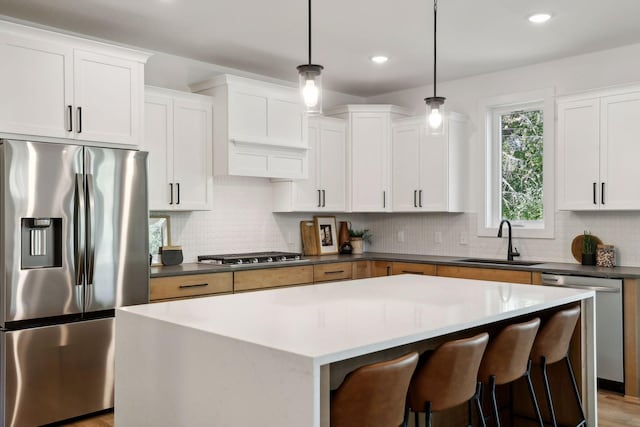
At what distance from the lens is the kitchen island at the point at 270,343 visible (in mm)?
1723

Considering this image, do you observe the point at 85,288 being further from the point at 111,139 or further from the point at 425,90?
the point at 425,90

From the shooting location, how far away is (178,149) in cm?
455

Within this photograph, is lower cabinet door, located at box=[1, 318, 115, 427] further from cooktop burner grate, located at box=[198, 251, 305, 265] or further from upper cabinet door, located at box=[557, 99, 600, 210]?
upper cabinet door, located at box=[557, 99, 600, 210]

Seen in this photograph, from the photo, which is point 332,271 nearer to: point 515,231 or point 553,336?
point 515,231

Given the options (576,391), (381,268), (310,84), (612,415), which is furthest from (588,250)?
(310,84)

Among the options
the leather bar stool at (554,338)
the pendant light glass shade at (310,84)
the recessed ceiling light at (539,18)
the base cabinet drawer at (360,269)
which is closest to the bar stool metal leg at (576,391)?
the leather bar stool at (554,338)

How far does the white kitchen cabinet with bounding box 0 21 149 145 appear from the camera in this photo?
3.44 meters

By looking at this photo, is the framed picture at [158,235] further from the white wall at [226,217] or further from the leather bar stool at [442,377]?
the leather bar stool at [442,377]

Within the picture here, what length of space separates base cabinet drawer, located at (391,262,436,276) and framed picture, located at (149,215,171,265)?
6.75 feet

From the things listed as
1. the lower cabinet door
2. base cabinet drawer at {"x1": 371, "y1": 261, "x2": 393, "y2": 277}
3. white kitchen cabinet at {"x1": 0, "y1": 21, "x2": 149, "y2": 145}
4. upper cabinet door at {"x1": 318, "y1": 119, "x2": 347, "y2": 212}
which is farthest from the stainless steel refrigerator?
base cabinet drawer at {"x1": 371, "y1": 261, "x2": 393, "y2": 277}

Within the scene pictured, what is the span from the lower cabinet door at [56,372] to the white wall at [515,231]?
3330 mm

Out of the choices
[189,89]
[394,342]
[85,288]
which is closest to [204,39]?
[189,89]

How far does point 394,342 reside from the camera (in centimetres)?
190

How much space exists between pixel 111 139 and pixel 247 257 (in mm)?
1512
